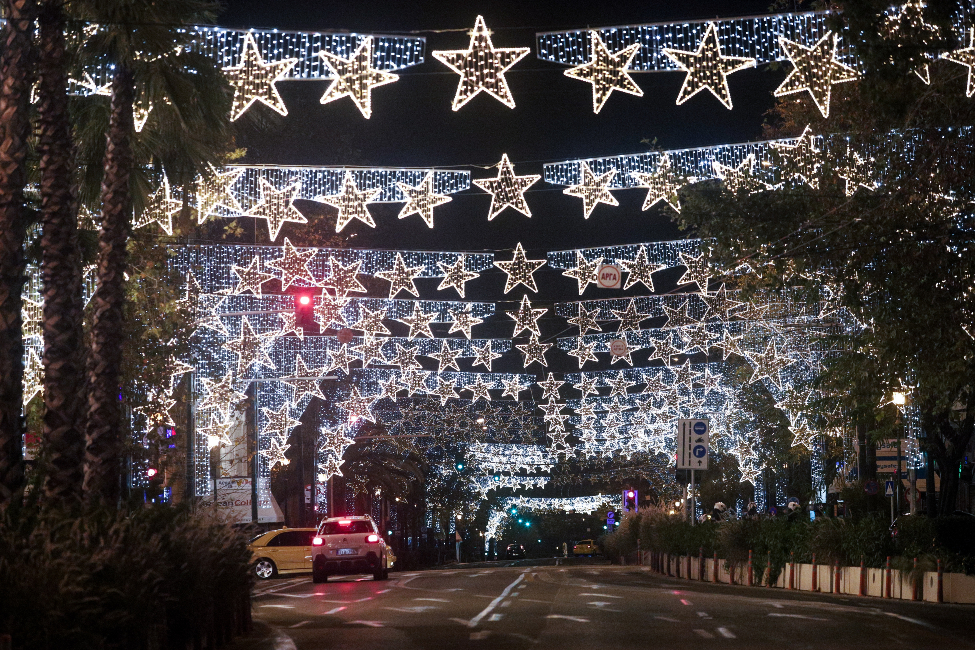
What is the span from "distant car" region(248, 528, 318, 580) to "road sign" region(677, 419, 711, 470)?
13741mm

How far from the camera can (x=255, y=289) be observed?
33.3m

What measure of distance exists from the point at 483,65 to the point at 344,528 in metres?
18.5

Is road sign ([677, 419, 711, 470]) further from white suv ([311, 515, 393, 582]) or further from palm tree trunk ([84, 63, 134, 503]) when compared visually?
palm tree trunk ([84, 63, 134, 503])

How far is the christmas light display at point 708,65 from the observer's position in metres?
17.5

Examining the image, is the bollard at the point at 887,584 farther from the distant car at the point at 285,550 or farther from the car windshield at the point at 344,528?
the distant car at the point at 285,550

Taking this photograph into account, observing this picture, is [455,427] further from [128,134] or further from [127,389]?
[128,134]

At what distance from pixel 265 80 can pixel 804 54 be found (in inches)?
305

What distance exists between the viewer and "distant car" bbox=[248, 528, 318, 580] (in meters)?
42.8

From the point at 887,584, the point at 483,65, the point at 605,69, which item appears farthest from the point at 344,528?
the point at 605,69

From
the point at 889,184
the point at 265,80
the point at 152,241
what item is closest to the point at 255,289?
the point at 152,241

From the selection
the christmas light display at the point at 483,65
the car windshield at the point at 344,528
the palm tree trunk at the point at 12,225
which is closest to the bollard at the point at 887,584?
the car windshield at the point at 344,528

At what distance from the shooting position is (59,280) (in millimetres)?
15188

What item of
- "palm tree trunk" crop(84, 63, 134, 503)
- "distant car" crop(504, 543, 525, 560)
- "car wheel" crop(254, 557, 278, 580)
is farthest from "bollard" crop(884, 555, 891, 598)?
"distant car" crop(504, 543, 525, 560)

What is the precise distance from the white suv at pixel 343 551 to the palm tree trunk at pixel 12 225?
19544mm
